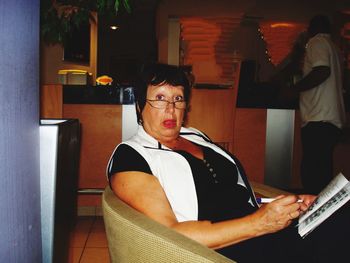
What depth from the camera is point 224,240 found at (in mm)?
1113

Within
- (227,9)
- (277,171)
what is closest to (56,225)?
(277,171)

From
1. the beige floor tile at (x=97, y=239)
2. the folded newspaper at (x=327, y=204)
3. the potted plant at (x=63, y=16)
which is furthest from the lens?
the beige floor tile at (x=97, y=239)

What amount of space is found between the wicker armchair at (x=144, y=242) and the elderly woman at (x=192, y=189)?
0.36ft

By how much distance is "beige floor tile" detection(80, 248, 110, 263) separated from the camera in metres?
2.21

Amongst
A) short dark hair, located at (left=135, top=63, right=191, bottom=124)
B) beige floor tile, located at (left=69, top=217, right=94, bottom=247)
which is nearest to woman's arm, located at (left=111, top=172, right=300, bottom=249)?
short dark hair, located at (left=135, top=63, right=191, bottom=124)

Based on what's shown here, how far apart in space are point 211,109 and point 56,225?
6.47 ft

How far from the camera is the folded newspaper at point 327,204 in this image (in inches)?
41.7

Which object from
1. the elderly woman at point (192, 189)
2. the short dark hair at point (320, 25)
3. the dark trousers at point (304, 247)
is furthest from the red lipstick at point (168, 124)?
the short dark hair at point (320, 25)

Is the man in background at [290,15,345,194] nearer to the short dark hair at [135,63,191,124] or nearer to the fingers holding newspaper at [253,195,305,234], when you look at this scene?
the short dark hair at [135,63,191,124]

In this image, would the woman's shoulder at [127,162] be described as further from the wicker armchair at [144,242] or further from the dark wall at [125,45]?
the dark wall at [125,45]

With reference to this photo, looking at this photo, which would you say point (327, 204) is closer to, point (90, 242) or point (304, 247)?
point (304, 247)

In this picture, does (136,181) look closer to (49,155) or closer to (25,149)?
(49,155)

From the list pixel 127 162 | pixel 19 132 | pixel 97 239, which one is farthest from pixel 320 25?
pixel 19 132

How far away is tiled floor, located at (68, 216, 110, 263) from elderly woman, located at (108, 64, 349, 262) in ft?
2.74
